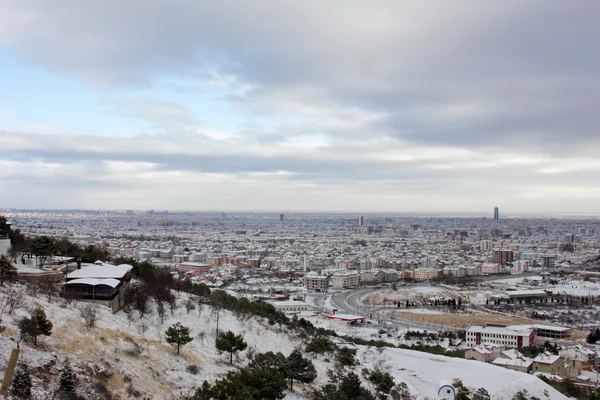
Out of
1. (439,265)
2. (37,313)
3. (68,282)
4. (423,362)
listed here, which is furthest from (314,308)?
(439,265)

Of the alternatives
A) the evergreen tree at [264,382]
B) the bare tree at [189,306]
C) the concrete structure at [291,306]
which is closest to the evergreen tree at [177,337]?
the evergreen tree at [264,382]

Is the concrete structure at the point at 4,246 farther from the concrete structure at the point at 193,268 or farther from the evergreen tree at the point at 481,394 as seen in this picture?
the concrete structure at the point at 193,268

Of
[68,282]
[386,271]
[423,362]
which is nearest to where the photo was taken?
[68,282]

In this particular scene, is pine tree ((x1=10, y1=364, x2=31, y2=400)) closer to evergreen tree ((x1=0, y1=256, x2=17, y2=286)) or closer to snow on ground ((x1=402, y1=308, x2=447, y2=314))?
evergreen tree ((x1=0, y1=256, x2=17, y2=286))

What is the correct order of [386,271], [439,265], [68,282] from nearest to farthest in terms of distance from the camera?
1. [68,282]
2. [386,271]
3. [439,265]

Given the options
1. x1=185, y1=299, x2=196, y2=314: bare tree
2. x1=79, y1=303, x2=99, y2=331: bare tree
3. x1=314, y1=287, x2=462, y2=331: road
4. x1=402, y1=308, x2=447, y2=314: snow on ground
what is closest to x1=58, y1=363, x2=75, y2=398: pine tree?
x1=79, y1=303, x2=99, y2=331: bare tree

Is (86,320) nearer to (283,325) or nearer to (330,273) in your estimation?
(283,325)
